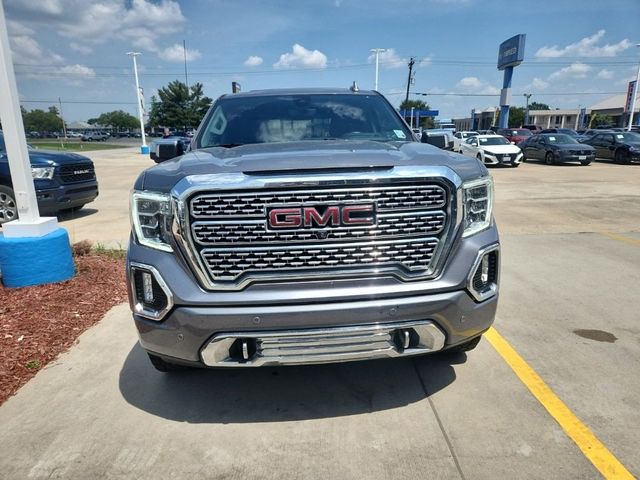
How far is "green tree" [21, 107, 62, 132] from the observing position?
116 metres

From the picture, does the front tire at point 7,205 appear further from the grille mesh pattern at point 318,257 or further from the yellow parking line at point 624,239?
the yellow parking line at point 624,239

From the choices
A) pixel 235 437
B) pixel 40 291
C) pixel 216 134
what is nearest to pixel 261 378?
pixel 235 437

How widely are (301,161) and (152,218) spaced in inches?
33.2

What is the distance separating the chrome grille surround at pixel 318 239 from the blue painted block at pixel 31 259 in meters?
2.99

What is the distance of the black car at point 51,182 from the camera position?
805cm

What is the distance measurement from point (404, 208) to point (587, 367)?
1.95 meters

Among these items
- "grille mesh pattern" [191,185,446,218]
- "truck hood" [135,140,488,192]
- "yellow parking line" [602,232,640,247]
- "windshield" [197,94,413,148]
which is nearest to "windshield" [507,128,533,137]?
"yellow parking line" [602,232,640,247]

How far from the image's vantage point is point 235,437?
8.39 ft

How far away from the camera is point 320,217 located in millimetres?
2344

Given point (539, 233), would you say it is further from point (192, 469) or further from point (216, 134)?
point (192, 469)

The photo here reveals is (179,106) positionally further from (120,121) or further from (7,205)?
(120,121)

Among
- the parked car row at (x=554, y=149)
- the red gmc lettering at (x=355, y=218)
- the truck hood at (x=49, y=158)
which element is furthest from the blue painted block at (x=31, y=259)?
the parked car row at (x=554, y=149)

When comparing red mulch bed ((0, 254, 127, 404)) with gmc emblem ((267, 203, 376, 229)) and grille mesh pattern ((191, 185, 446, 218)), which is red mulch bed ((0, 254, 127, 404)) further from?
gmc emblem ((267, 203, 376, 229))

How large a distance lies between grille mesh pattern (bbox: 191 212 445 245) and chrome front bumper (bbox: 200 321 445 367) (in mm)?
468
